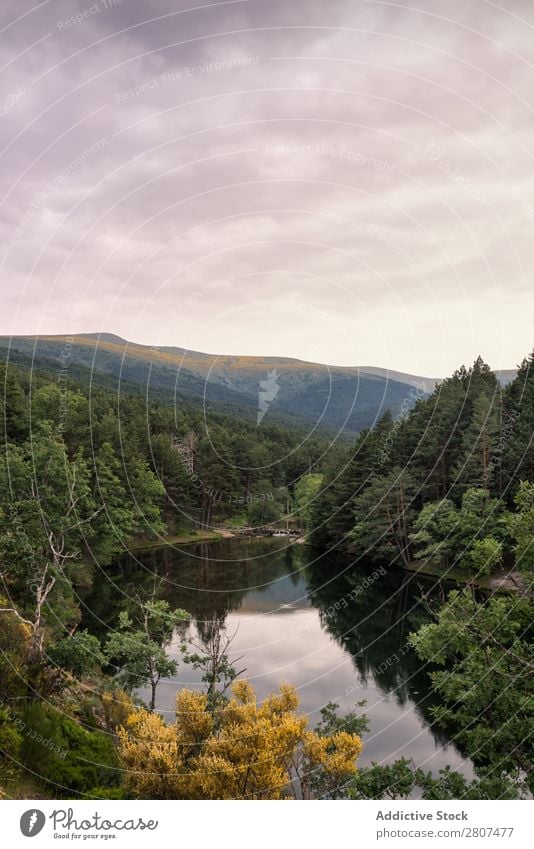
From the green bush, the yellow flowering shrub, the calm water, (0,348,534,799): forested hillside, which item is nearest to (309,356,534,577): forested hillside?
(0,348,534,799): forested hillside

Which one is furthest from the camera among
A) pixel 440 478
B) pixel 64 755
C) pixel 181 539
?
pixel 181 539

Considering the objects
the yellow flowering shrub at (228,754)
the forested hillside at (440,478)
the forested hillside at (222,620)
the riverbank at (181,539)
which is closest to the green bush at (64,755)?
the forested hillside at (222,620)

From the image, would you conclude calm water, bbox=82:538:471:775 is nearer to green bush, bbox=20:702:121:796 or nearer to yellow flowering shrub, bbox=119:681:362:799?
yellow flowering shrub, bbox=119:681:362:799

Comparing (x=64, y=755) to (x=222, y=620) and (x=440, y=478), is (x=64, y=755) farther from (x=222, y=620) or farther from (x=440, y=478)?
(x=440, y=478)

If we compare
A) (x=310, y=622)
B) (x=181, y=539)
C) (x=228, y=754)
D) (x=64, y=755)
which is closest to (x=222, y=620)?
(x=310, y=622)

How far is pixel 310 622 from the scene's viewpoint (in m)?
35.1

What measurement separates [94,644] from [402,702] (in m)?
12.2

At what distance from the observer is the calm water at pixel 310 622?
70.8 ft

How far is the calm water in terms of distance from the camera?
21.6m

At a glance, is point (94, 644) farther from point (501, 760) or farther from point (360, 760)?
point (501, 760)

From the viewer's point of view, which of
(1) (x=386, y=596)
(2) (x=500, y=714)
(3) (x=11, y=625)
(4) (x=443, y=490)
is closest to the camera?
(2) (x=500, y=714)

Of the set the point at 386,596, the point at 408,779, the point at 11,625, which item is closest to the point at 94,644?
the point at 11,625

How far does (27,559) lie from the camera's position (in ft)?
81.9
